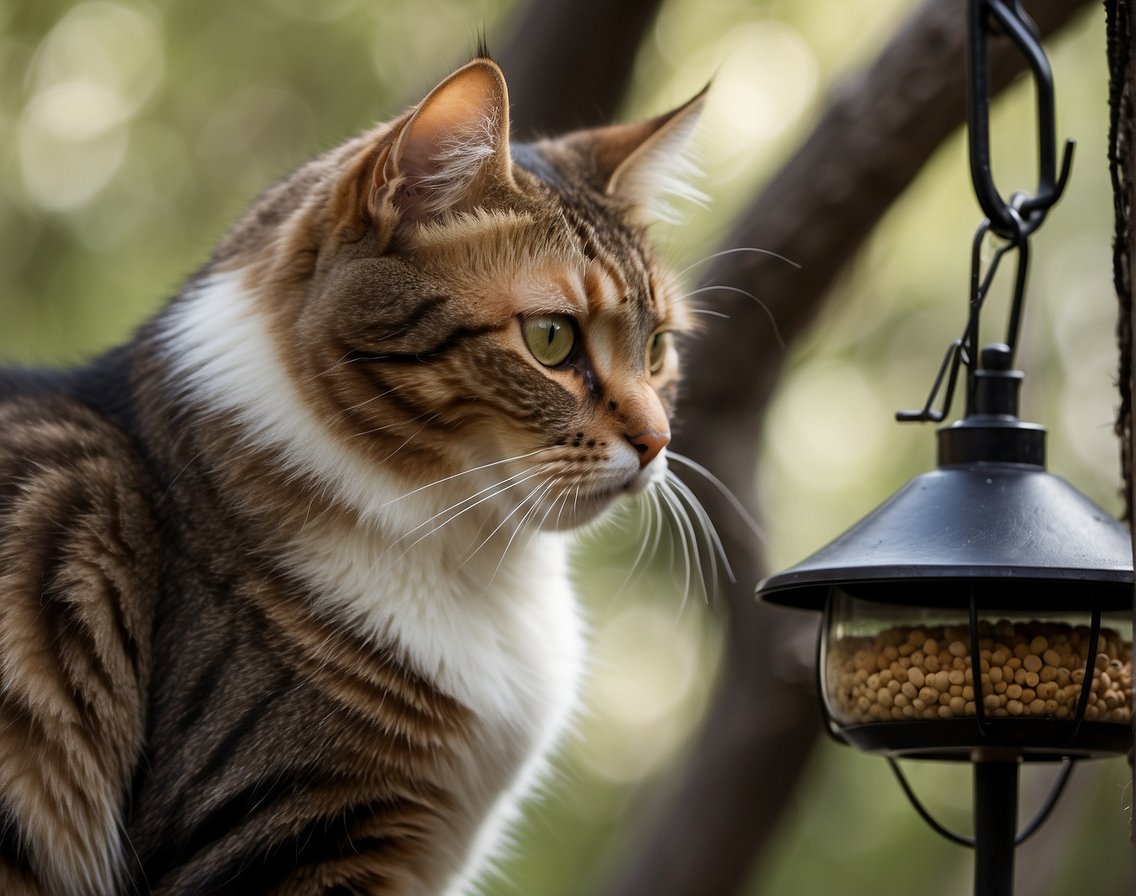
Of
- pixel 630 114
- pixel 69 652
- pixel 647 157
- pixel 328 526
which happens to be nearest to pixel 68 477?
pixel 69 652

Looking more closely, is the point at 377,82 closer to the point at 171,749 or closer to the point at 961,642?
the point at 171,749

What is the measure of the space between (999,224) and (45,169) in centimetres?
617

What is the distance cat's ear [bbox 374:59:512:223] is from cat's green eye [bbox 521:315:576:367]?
0.27 m

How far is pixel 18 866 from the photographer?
216 cm

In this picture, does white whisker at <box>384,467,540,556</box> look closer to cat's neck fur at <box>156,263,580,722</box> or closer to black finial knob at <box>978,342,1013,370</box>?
cat's neck fur at <box>156,263,580,722</box>


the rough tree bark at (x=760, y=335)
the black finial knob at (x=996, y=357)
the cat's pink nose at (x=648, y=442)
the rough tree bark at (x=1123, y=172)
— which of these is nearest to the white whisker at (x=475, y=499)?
the cat's pink nose at (x=648, y=442)

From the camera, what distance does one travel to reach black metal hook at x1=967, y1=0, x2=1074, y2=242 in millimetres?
1870

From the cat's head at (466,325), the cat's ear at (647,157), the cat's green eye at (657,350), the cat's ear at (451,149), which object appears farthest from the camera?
the cat's ear at (647,157)

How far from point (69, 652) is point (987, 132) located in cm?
180

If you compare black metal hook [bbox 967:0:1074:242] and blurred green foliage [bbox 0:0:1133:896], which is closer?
black metal hook [bbox 967:0:1074:242]

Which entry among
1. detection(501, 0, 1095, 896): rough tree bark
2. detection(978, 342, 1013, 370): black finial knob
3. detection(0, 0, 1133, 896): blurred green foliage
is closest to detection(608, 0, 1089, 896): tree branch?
detection(501, 0, 1095, 896): rough tree bark

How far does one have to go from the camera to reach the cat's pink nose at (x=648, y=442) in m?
2.27

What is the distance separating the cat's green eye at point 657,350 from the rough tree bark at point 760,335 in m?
1.16

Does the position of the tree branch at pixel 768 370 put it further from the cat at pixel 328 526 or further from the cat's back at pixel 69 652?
the cat's back at pixel 69 652
